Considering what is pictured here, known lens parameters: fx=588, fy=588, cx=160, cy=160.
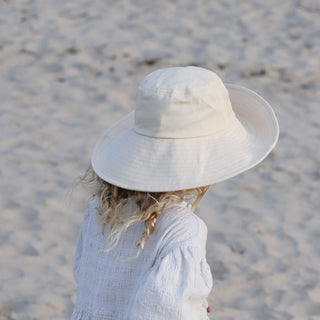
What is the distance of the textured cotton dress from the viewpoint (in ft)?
3.88

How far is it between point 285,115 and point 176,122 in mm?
3132

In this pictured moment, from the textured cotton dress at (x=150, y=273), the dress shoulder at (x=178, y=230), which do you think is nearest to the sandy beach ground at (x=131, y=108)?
the textured cotton dress at (x=150, y=273)

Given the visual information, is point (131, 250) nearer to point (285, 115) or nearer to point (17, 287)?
point (17, 287)

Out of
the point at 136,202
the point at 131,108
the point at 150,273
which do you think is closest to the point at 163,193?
the point at 136,202

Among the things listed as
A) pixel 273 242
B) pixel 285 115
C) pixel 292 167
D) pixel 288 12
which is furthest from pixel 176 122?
pixel 288 12

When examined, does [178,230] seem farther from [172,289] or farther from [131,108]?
[131,108]

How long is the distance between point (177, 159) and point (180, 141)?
0.04 metres

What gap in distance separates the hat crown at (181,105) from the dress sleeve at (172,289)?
26cm

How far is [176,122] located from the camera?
1.27m

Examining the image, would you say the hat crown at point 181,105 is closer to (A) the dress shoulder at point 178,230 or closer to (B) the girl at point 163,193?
(B) the girl at point 163,193

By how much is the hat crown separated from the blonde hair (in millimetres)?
135

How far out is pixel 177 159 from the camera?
1.26 meters

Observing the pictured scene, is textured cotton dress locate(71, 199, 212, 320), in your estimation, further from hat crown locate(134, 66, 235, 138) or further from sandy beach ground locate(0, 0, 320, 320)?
sandy beach ground locate(0, 0, 320, 320)

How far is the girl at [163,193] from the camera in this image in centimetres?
120
